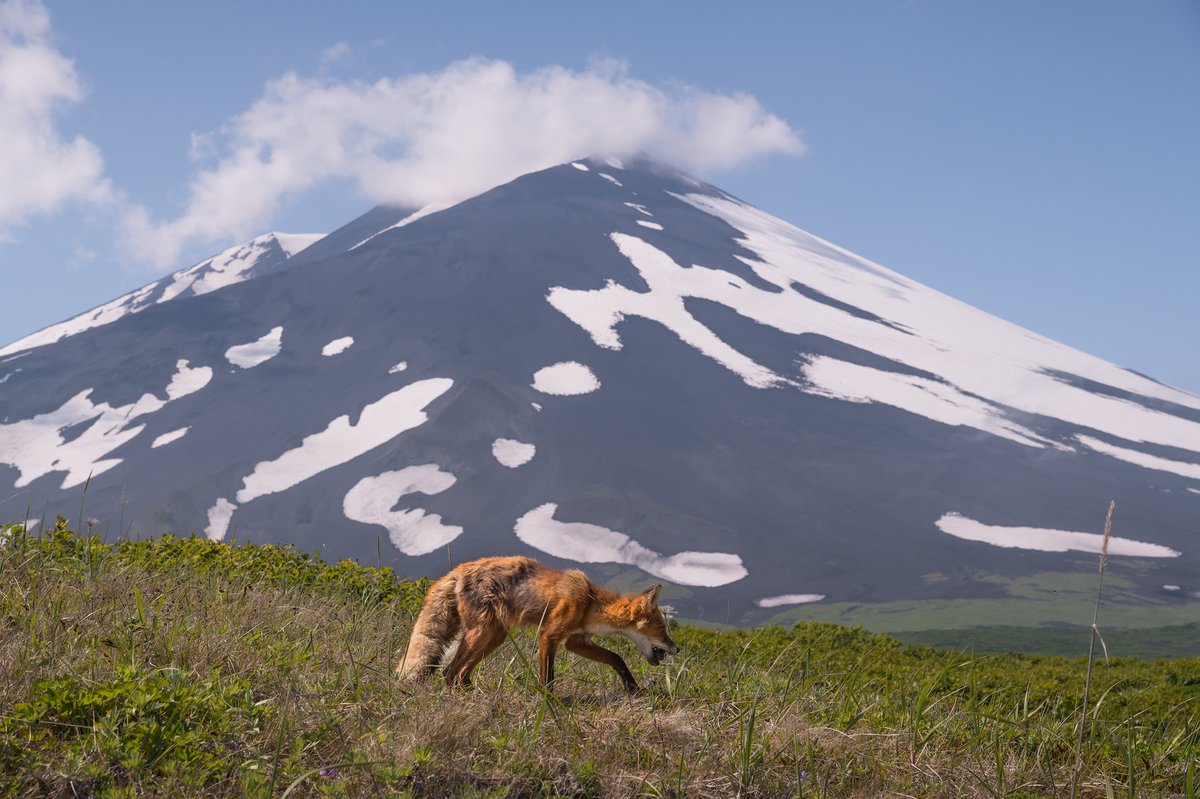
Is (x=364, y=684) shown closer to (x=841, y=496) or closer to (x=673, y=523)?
(x=673, y=523)

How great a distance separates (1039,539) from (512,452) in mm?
36191

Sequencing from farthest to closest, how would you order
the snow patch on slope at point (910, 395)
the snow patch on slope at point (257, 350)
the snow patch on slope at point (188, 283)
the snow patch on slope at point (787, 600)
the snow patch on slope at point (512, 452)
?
the snow patch on slope at point (188, 283) < the snow patch on slope at point (257, 350) < the snow patch on slope at point (910, 395) < the snow patch on slope at point (512, 452) < the snow patch on slope at point (787, 600)

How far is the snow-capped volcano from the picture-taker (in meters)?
55.9

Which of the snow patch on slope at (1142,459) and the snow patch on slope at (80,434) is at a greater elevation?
the snow patch on slope at (1142,459)

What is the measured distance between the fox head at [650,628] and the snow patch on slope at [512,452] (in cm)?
5873

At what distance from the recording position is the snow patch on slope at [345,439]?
6819 cm

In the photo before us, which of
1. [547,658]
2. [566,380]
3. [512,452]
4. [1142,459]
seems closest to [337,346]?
[566,380]

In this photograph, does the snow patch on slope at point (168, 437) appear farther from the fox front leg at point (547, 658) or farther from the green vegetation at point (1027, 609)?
the fox front leg at point (547, 658)

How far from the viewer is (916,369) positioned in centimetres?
8338

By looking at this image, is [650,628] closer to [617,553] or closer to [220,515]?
[617,553]

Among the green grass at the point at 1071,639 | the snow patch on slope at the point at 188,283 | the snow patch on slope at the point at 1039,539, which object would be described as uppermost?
the snow patch on slope at the point at 188,283

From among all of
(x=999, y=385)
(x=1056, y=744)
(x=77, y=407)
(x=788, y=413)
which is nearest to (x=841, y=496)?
(x=788, y=413)

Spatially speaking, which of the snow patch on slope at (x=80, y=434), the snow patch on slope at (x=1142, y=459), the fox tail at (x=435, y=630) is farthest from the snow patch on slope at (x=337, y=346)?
the fox tail at (x=435, y=630)

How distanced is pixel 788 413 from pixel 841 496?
37.1ft
